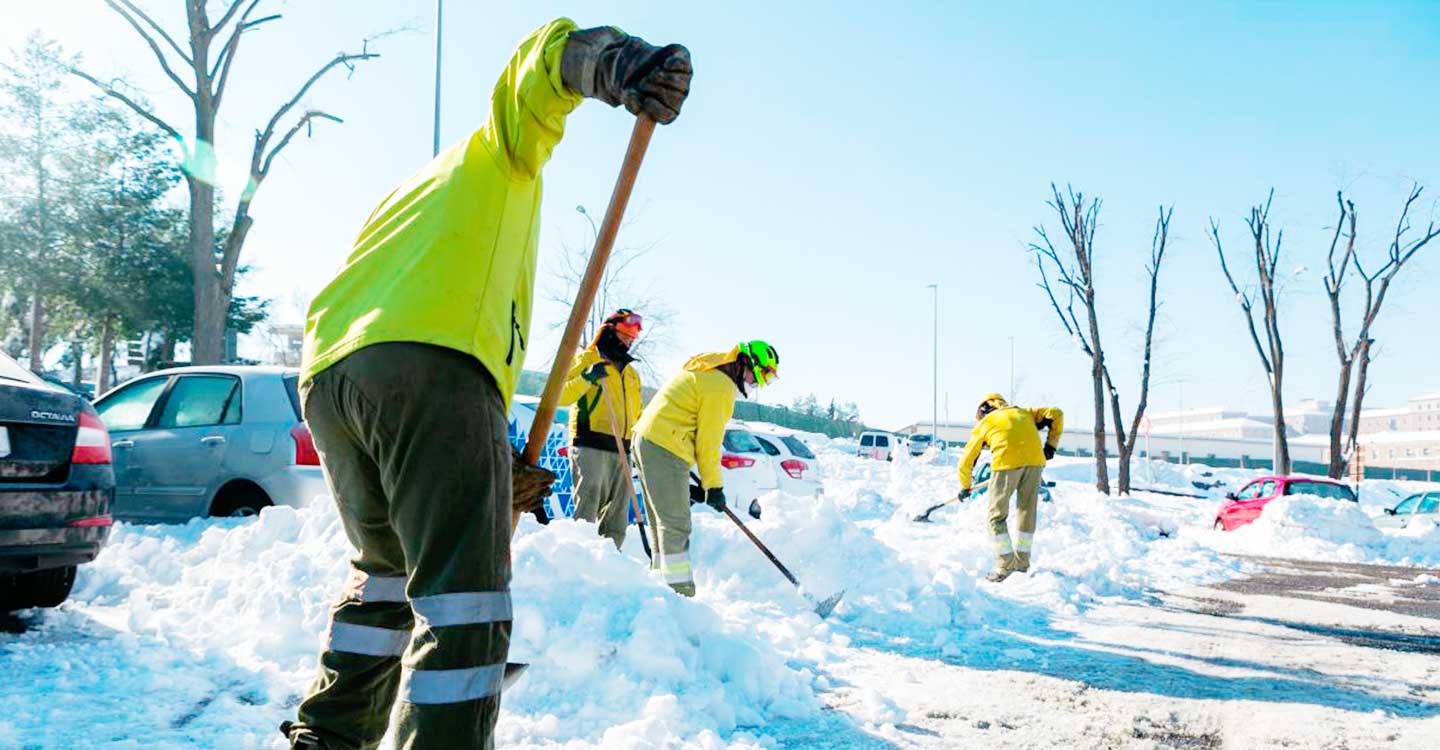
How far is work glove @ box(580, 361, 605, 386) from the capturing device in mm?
6387

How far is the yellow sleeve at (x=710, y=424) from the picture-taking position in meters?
5.75

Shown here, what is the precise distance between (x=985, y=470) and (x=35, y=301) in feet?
73.4

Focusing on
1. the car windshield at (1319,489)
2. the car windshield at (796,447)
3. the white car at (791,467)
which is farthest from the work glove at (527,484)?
the car windshield at (1319,489)

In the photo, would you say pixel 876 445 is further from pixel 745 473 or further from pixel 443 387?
pixel 443 387

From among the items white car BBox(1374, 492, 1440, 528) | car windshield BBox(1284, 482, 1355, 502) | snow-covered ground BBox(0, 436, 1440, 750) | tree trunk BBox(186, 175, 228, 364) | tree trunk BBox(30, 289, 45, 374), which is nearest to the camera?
snow-covered ground BBox(0, 436, 1440, 750)

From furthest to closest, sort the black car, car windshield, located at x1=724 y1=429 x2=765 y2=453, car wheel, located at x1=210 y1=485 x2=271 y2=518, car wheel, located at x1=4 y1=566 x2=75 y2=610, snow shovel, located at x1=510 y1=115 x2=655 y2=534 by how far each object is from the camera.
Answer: car windshield, located at x1=724 y1=429 x2=765 y2=453, car wheel, located at x1=210 y1=485 x2=271 y2=518, car wheel, located at x1=4 y1=566 x2=75 y2=610, the black car, snow shovel, located at x1=510 y1=115 x2=655 y2=534

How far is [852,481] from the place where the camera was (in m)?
25.8

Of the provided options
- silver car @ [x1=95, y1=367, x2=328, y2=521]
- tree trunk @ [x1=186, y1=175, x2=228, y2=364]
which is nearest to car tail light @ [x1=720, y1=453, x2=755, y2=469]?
silver car @ [x1=95, y1=367, x2=328, y2=521]

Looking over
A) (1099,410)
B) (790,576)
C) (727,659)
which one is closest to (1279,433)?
(1099,410)

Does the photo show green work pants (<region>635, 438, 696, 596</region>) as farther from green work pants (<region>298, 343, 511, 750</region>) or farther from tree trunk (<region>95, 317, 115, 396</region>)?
tree trunk (<region>95, 317, 115, 396</region>)

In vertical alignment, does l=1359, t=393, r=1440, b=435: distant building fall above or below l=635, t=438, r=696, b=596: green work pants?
above

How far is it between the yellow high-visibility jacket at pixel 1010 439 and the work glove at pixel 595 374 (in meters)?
3.60

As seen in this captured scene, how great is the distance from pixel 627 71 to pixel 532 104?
0.67 ft

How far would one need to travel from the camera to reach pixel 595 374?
6.38 metres
